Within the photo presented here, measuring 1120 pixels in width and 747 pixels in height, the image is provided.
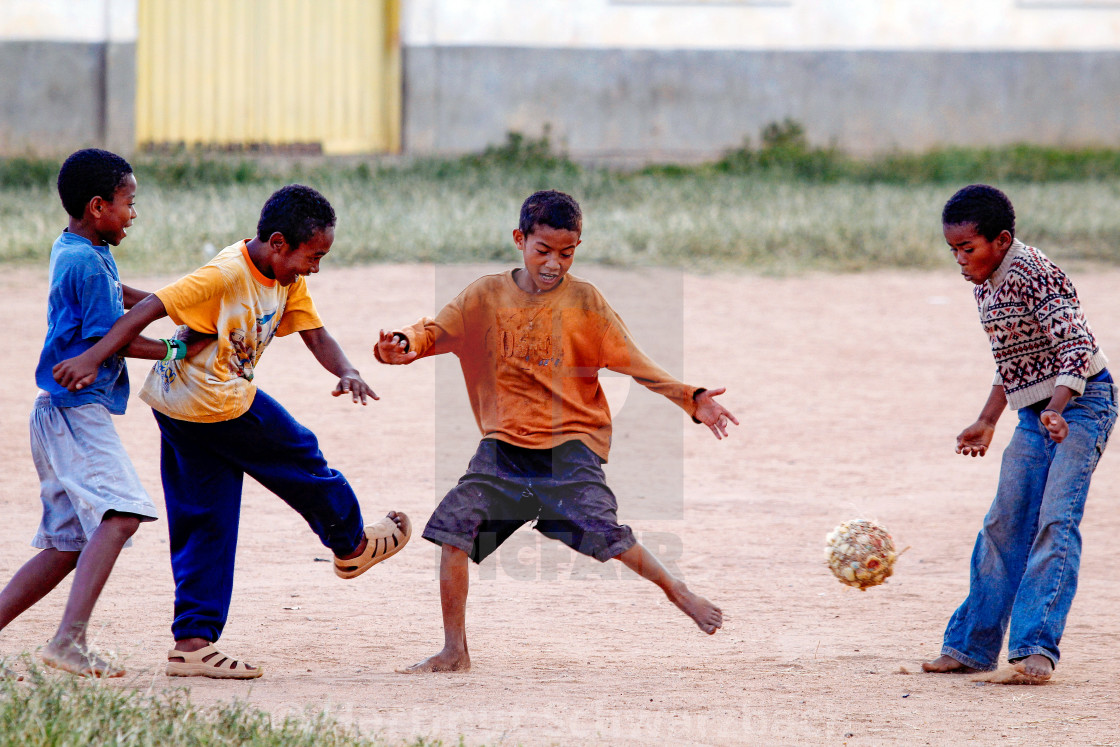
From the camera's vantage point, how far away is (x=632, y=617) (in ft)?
16.0

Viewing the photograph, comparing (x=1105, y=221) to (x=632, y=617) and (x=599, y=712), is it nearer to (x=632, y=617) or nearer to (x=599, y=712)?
(x=632, y=617)

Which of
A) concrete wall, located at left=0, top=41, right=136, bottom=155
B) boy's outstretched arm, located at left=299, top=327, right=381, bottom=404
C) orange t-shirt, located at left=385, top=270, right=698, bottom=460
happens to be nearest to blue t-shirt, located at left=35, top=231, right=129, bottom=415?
boy's outstretched arm, located at left=299, top=327, right=381, bottom=404

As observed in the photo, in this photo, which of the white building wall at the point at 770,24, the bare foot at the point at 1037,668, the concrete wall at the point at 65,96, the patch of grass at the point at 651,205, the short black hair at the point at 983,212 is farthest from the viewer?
the white building wall at the point at 770,24

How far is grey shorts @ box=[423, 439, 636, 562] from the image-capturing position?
161 inches

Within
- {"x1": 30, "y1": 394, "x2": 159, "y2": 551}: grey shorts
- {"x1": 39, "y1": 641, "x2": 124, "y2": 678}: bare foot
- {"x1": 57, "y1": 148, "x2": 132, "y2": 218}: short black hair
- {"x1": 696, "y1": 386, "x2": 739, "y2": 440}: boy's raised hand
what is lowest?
{"x1": 39, "y1": 641, "x2": 124, "y2": 678}: bare foot

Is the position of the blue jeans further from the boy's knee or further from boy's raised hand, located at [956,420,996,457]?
the boy's knee

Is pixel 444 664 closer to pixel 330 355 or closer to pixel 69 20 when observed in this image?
→ pixel 330 355

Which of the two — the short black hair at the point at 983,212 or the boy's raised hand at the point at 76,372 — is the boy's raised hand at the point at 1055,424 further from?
the boy's raised hand at the point at 76,372

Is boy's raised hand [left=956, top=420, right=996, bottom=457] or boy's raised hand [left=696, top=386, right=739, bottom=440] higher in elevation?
boy's raised hand [left=696, top=386, right=739, bottom=440]

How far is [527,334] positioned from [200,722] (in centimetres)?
160

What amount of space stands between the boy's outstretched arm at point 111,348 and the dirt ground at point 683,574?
0.87 meters

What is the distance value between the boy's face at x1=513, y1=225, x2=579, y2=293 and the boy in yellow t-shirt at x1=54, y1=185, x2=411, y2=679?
24.5 inches

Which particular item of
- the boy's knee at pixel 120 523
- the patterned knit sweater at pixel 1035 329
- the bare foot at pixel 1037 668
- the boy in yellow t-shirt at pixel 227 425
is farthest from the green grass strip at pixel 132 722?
the patterned knit sweater at pixel 1035 329

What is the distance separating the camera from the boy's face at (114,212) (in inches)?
151
